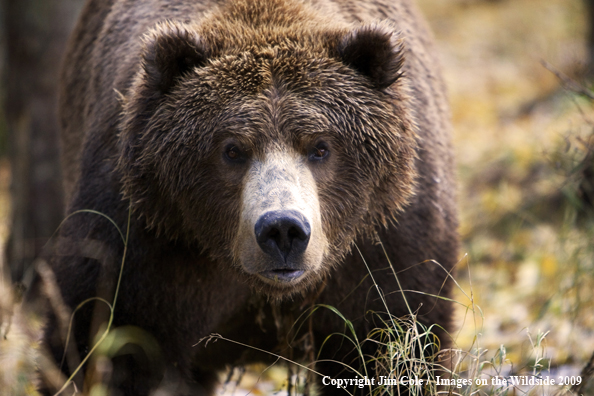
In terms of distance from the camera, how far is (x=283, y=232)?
9.95 feet

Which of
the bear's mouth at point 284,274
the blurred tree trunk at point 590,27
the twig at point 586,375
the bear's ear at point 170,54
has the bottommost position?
the twig at point 586,375

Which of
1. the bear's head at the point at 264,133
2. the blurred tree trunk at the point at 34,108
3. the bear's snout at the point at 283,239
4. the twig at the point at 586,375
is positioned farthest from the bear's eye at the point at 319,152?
the blurred tree trunk at the point at 34,108

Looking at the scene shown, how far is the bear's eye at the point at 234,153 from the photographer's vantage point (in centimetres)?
343

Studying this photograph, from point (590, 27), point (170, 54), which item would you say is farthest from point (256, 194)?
point (590, 27)

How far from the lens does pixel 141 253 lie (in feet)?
12.1

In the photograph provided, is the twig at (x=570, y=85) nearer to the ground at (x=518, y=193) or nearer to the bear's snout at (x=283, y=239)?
the ground at (x=518, y=193)

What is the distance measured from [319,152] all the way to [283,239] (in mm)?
612

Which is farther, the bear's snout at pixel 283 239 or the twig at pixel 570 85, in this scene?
the twig at pixel 570 85

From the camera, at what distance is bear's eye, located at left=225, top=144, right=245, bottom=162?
3428 millimetres

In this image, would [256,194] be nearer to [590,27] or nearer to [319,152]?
[319,152]

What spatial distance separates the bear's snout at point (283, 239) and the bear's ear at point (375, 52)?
95cm

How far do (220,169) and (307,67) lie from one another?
2.19 ft

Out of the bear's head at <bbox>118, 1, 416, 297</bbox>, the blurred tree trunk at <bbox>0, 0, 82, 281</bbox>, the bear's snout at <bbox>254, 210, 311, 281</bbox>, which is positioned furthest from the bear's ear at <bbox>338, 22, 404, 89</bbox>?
the blurred tree trunk at <bbox>0, 0, 82, 281</bbox>

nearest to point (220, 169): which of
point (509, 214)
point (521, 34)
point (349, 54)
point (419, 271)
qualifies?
point (349, 54)
